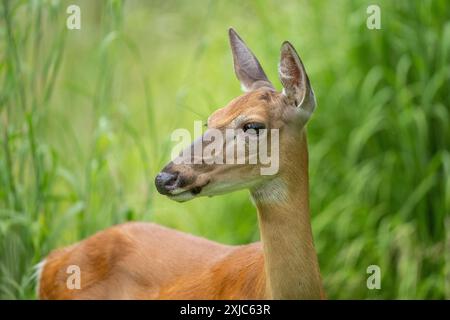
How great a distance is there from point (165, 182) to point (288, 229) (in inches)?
24.3

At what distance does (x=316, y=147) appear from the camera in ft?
21.1

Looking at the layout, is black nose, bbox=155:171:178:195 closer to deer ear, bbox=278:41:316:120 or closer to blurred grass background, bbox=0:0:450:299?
deer ear, bbox=278:41:316:120

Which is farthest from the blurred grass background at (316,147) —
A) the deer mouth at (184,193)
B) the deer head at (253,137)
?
the deer mouth at (184,193)

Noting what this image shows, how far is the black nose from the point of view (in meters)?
3.57

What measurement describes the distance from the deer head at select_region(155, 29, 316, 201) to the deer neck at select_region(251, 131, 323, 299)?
2cm

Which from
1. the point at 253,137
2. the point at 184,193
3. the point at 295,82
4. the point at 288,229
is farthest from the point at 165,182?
the point at 295,82

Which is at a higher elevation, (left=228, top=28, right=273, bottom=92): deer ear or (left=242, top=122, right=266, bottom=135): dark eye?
(left=228, top=28, right=273, bottom=92): deer ear

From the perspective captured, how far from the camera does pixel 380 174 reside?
20.4 ft

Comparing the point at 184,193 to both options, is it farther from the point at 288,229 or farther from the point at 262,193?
the point at 288,229

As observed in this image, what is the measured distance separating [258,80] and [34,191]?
1673 mm

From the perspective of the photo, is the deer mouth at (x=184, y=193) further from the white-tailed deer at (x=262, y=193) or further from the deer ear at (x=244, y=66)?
the deer ear at (x=244, y=66)

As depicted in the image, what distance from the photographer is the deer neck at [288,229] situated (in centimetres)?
391

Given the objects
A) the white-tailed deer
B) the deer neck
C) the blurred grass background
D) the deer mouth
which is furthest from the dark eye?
the blurred grass background
